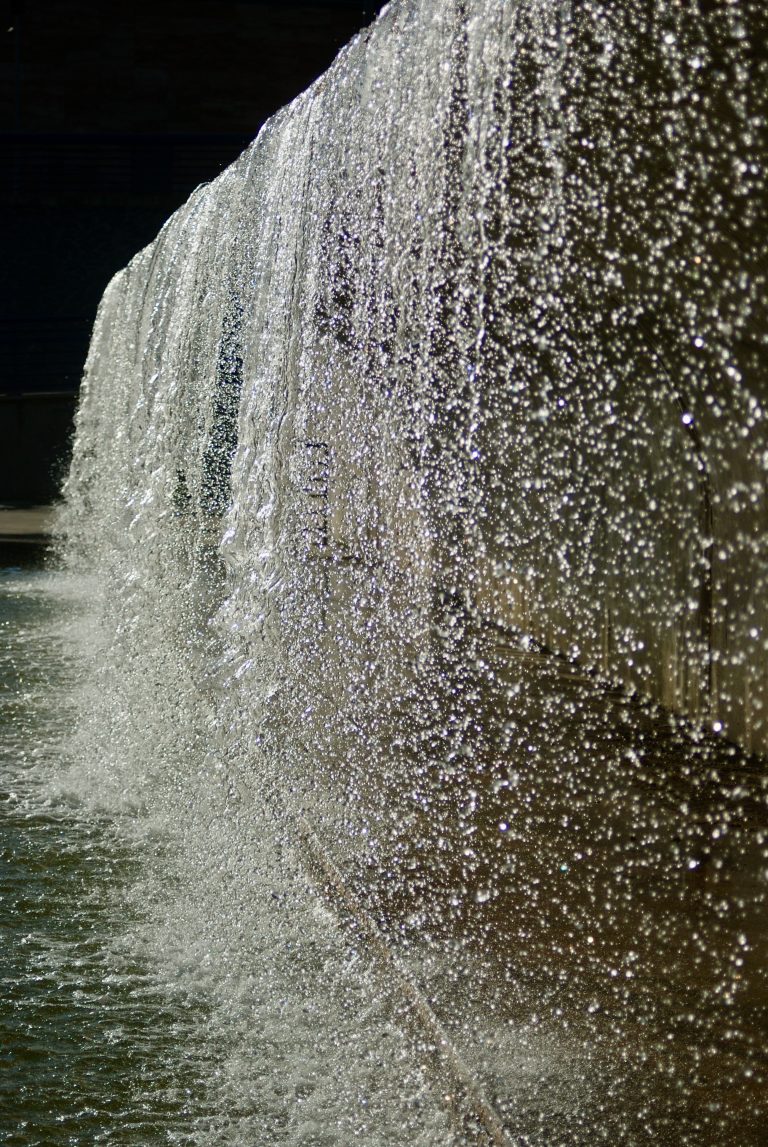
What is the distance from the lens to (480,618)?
32.4ft

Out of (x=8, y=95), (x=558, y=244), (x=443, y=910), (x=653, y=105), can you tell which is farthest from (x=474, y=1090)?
(x=8, y=95)

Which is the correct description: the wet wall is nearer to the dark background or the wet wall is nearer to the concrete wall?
the concrete wall

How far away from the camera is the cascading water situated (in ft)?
10.9

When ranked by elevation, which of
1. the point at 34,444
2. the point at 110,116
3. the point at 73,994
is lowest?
the point at 73,994

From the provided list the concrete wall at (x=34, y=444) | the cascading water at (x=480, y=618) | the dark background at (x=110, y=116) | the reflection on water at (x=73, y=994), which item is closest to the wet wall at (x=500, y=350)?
the cascading water at (x=480, y=618)

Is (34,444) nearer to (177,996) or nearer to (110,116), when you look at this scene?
(110,116)

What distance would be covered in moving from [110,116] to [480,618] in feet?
83.2

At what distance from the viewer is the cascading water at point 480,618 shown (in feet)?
10.9

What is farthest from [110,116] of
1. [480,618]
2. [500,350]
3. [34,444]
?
[500,350]

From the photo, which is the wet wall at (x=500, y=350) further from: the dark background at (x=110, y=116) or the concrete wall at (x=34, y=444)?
the dark background at (x=110, y=116)

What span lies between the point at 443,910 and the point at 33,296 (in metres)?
26.7

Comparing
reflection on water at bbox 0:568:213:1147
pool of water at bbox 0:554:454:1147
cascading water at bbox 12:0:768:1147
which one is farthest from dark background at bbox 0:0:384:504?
pool of water at bbox 0:554:454:1147

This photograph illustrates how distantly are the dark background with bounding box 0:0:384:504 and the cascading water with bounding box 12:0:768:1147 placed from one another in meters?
19.6

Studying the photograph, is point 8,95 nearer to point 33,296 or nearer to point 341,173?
point 33,296
